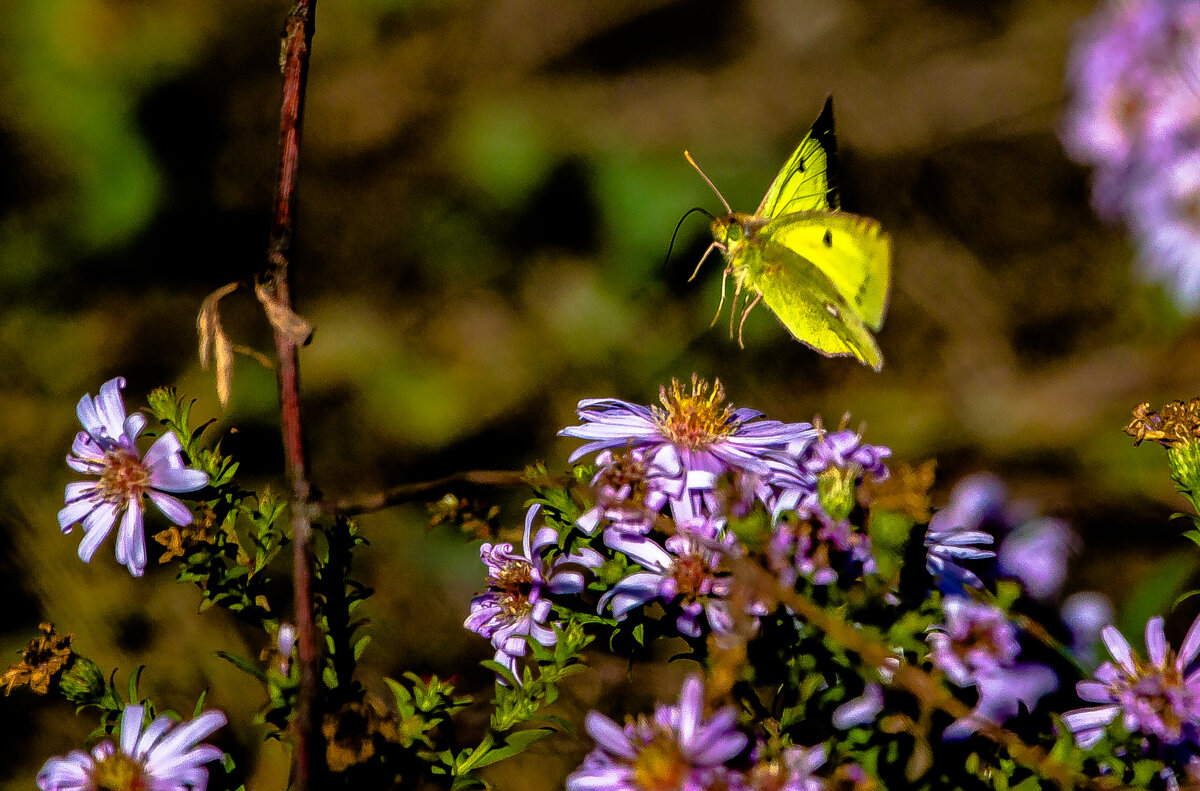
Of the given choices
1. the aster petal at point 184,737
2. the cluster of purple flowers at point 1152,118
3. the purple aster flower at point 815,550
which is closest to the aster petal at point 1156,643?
the purple aster flower at point 815,550

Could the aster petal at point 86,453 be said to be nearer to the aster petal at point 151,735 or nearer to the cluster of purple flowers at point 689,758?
the aster petal at point 151,735

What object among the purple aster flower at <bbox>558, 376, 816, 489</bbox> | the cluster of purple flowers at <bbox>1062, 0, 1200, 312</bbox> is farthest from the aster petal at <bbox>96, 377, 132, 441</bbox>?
the cluster of purple flowers at <bbox>1062, 0, 1200, 312</bbox>

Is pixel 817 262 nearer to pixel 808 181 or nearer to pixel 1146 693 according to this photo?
pixel 808 181

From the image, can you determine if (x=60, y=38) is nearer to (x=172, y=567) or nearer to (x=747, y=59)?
(x=172, y=567)

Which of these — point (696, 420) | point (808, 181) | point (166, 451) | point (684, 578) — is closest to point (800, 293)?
point (808, 181)

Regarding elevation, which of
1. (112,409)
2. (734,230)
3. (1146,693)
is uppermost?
(734,230)
